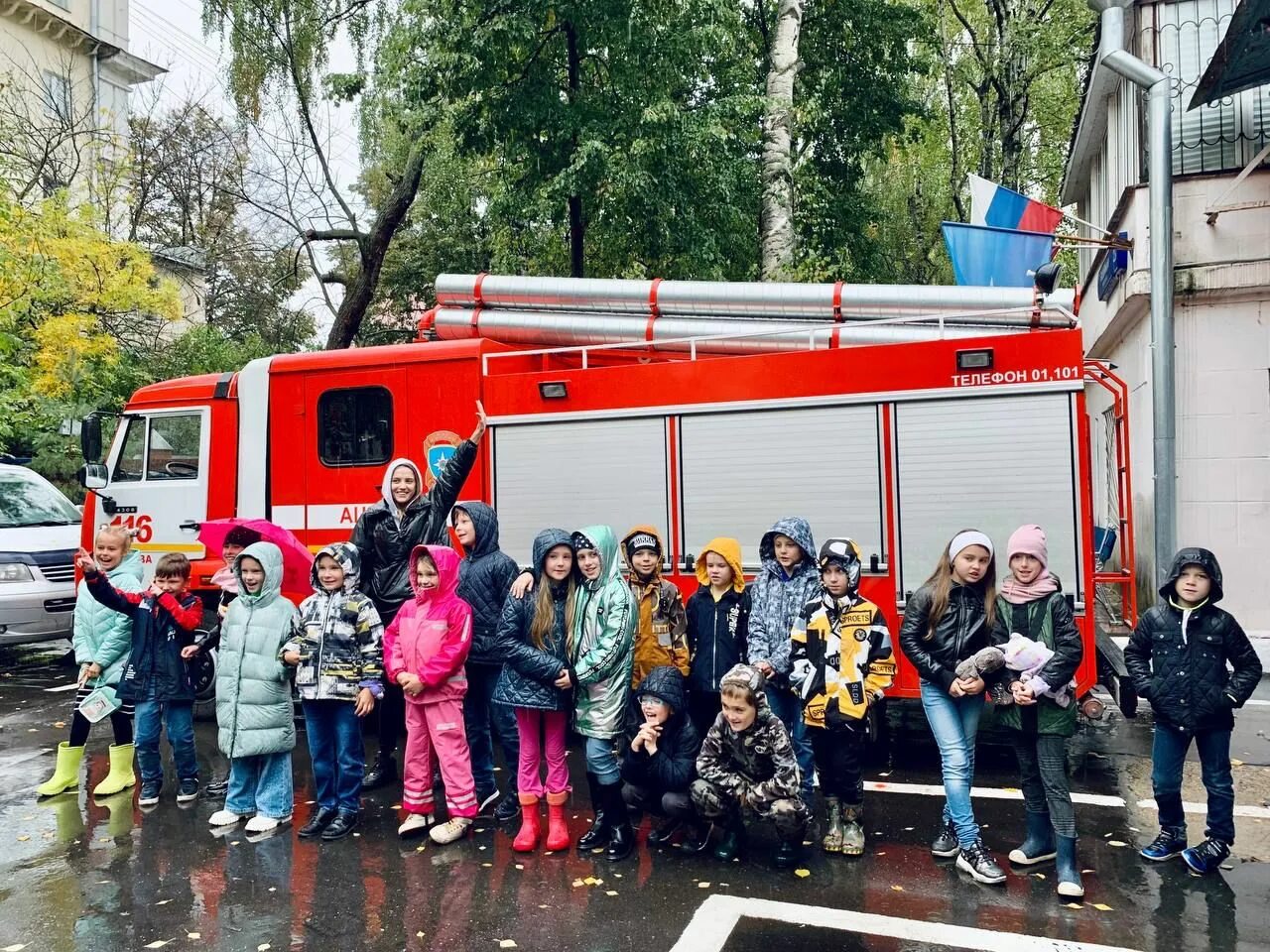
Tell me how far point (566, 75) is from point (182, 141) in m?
13.8

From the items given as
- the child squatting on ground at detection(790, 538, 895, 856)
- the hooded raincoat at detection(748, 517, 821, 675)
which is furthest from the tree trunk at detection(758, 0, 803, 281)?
the child squatting on ground at detection(790, 538, 895, 856)

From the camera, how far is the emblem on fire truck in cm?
746

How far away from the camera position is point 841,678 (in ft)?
16.1

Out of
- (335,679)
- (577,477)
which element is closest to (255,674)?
(335,679)

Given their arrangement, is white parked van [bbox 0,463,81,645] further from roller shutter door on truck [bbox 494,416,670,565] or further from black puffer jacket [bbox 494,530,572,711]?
black puffer jacket [bbox 494,530,572,711]

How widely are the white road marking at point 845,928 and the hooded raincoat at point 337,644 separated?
7.34 feet

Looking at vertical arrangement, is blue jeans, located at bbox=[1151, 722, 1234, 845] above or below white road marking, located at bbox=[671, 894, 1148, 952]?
above

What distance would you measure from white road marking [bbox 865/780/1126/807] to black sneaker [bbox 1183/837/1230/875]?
89 centimetres

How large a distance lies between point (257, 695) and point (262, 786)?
0.54 metres

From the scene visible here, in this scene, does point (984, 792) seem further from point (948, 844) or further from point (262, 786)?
point (262, 786)

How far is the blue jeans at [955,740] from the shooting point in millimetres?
4688

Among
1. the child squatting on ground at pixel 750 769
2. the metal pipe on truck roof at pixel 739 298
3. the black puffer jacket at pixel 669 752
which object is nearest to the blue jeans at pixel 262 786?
the black puffer jacket at pixel 669 752

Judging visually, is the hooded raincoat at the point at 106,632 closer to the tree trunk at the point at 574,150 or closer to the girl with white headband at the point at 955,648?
the girl with white headband at the point at 955,648

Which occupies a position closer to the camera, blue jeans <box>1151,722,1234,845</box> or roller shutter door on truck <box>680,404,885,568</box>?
blue jeans <box>1151,722,1234,845</box>
